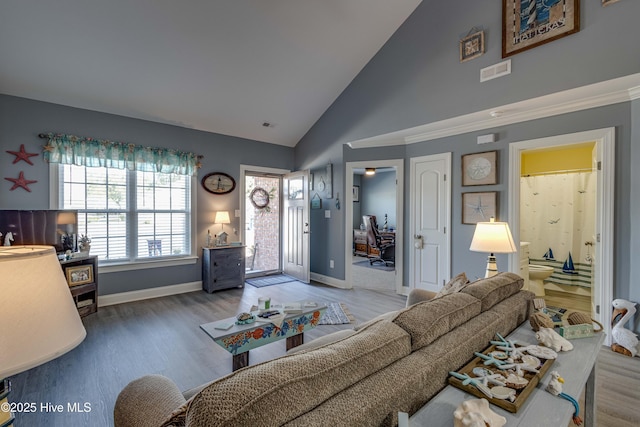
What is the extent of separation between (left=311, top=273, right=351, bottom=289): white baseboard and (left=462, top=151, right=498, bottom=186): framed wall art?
7.95 ft

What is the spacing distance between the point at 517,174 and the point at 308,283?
3.56 metres

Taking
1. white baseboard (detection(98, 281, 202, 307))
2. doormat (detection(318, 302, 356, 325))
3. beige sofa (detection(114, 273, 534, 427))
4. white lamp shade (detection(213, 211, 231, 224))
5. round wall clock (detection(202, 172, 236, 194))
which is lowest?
doormat (detection(318, 302, 356, 325))

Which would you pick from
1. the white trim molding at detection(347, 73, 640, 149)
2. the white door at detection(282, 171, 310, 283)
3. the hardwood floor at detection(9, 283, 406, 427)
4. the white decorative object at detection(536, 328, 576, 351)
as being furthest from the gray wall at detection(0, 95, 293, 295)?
the white decorative object at detection(536, 328, 576, 351)

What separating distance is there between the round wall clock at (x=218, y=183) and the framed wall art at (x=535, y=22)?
4240 mm

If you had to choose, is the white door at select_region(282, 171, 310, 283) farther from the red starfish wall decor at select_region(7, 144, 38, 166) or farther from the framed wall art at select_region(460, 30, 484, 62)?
the red starfish wall decor at select_region(7, 144, 38, 166)

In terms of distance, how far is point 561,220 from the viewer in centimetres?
461

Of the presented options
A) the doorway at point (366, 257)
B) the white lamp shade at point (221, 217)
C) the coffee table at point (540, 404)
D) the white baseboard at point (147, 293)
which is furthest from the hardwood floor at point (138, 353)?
the coffee table at point (540, 404)

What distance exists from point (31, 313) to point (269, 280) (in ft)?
16.0

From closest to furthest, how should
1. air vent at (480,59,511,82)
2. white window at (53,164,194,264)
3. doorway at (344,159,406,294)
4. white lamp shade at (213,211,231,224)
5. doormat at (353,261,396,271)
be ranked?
air vent at (480,59,511,82) < white window at (53,164,194,264) < doorway at (344,159,406,294) < white lamp shade at (213,211,231,224) < doormat at (353,261,396,271)

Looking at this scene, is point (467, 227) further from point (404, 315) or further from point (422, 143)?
point (404, 315)

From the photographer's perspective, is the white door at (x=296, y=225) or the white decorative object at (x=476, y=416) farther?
the white door at (x=296, y=225)

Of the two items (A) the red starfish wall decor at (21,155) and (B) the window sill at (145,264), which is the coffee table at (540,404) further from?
(A) the red starfish wall decor at (21,155)

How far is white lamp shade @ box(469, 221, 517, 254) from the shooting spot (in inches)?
99.8

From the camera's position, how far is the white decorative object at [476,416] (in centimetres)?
83
